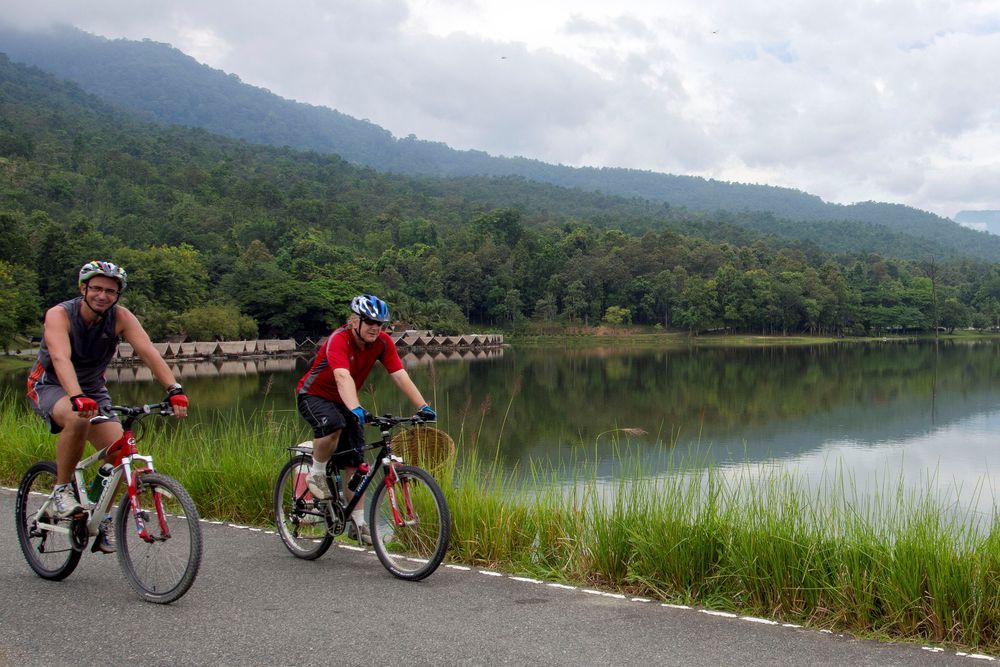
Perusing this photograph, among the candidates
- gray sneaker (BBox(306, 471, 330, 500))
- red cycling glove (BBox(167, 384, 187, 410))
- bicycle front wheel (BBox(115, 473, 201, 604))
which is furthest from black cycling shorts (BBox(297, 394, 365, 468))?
bicycle front wheel (BBox(115, 473, 201, 604))

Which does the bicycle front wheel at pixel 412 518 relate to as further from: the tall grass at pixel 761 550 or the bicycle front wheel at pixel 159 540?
the bicycle front wheel at pixel 159 540

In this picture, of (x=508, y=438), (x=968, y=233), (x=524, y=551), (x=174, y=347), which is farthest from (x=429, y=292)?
(x=968, y=233)

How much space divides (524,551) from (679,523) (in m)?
1.01

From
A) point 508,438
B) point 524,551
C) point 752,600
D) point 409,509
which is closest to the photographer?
point 752,600

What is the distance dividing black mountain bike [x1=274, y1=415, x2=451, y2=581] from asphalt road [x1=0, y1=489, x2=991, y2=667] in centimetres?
22

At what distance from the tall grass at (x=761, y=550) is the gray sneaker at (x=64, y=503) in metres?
1.68

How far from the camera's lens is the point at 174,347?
1853 inches

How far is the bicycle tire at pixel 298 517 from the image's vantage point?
4.64 m

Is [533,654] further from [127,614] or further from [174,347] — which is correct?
[174,347]

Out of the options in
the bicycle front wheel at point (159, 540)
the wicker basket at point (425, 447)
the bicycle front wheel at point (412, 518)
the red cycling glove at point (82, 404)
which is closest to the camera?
the red cycling glove at point (82, 404)

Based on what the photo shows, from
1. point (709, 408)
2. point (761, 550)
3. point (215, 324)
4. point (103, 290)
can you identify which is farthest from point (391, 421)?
point (215, 324)

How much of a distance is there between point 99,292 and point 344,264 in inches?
2638

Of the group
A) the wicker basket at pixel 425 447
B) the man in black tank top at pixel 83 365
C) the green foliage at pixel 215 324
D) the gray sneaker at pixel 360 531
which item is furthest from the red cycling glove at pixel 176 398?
the green foliage at pixel 215 324

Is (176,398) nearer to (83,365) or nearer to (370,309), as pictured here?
(83,365)
